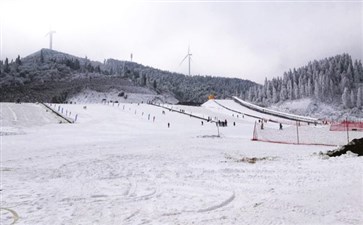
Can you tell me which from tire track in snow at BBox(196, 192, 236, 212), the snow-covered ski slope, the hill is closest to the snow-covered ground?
the hill

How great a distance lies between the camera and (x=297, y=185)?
1088 cm

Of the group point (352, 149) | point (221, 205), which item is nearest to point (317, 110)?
point (352, 149)

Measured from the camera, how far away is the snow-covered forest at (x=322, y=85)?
14700 cm

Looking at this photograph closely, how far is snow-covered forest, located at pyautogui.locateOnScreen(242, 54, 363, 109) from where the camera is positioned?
147 m

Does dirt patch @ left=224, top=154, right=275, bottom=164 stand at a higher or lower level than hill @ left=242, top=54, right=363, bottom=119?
lower

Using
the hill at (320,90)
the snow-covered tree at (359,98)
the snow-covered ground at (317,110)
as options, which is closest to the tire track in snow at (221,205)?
the snow-covered ground at (317,110)

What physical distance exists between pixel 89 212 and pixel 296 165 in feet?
30.0

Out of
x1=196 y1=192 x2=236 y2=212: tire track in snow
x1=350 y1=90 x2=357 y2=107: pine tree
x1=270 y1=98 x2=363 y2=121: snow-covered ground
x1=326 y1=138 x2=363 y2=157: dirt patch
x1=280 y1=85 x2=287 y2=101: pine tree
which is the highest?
x1=280 y1=85 x2=287 y2=101: pine tree

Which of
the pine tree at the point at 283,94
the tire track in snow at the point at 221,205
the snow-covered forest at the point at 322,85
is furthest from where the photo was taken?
the pine tree at the point at 283,94

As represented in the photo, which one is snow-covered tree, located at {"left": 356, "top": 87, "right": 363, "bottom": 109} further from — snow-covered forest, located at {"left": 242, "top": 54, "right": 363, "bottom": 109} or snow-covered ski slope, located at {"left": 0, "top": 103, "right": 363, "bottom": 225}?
snow-covered ski slope, located at {"left": 0, "top": 103, "right": 363, "bottom": 225}

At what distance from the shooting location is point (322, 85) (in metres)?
150

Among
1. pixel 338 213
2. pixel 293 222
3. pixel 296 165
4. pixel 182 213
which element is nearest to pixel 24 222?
pixel 182 213

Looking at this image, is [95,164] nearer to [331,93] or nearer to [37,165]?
[37,165]

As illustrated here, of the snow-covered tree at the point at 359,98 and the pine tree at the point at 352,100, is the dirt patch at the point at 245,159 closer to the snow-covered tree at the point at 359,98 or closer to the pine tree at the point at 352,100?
the snow-covered tree at the point at 359,98
